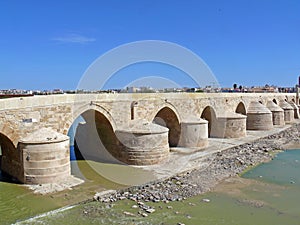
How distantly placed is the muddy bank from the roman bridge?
6.85 ft

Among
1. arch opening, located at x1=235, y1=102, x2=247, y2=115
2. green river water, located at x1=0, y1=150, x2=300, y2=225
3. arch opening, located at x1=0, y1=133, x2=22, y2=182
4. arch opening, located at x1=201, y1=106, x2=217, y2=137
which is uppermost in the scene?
arch opening, located at x1=235, y1=102, x2=247, y2=115

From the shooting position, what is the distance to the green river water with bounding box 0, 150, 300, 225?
7.64m

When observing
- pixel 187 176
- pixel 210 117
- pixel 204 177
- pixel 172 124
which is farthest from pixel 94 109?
pixel 210 117

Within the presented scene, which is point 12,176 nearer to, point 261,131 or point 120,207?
point 120,207

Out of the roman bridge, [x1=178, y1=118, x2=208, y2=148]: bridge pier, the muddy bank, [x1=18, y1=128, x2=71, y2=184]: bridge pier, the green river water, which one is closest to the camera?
the green river water

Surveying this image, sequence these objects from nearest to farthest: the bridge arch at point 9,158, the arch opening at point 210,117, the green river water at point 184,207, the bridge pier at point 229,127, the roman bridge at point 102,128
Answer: the green river water at point 184,207 → the roman bridge at point 102,128 → the bridge arch at point 9,158 → the bridge pier at point 229,127 → the arch opening at point 210,117

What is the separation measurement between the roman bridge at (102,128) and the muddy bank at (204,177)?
2.09 m

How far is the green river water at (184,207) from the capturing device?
7.64 meters

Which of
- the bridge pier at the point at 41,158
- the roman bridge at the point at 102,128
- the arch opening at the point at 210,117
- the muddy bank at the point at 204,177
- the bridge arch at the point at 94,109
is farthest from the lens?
the arch opening at the point at 210,117

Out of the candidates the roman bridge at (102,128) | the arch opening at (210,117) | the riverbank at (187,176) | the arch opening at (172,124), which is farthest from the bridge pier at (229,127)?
the arch opening at (172,124)

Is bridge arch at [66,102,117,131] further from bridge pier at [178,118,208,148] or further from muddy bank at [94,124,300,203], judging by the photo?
bridge pier at [178,118,208,148]

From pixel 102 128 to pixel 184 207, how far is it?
6.89 m

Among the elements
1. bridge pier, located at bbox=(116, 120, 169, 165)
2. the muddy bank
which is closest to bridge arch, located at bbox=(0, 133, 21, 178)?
the muddy bank

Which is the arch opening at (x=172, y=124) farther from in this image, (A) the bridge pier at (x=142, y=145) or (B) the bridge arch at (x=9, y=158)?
(B) the bridge arch at (x=9, y=158)
